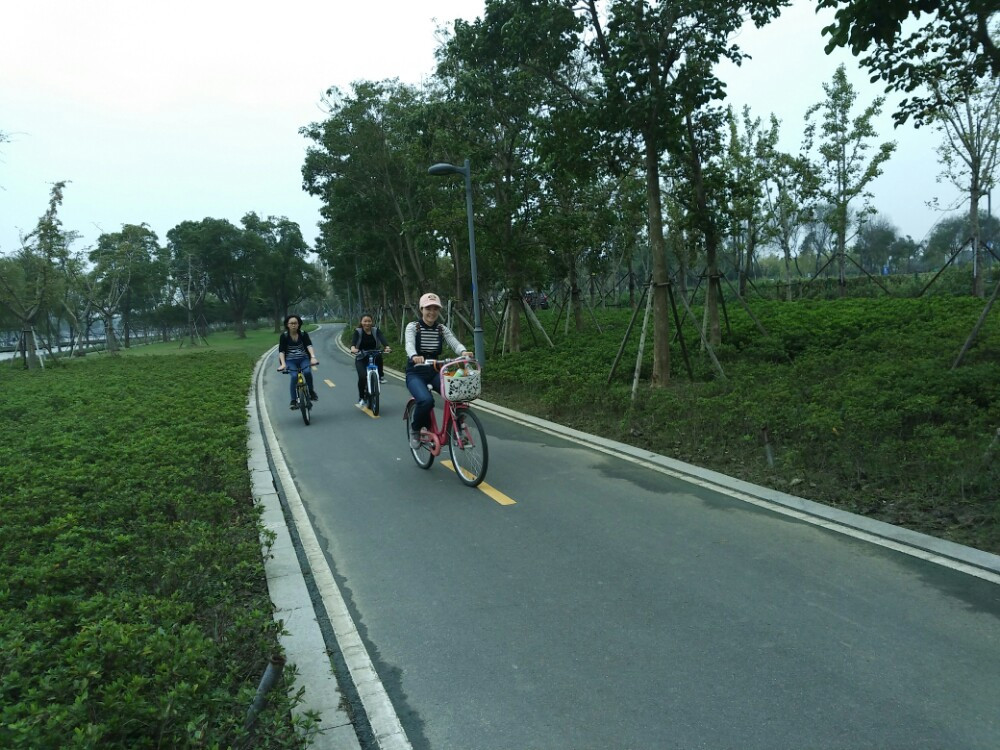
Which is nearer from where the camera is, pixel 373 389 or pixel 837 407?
pixel 837 407

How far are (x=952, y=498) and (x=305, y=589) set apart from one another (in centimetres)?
536

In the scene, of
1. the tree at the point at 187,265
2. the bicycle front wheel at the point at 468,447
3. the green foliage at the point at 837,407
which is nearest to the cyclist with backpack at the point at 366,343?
the green foliage at the point at 837,407

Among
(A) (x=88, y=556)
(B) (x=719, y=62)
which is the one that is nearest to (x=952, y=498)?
(A) (x=88, y=556)

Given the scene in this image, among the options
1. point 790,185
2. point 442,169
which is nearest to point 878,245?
point 790,185

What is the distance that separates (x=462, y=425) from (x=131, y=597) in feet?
12.6

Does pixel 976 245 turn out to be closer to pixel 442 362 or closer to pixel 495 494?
pixel 442 362

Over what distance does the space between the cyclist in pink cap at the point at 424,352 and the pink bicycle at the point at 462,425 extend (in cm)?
14

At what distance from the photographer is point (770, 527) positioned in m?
5.62

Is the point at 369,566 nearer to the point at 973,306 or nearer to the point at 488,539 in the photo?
the point at 488,539

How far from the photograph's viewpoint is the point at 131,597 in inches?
168

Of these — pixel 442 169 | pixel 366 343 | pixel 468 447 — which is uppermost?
pixel 442 169

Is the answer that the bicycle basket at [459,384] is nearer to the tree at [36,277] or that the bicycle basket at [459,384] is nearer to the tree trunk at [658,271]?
the tree trunk at [658,271]

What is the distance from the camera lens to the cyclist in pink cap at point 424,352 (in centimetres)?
782

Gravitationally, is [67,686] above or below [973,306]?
below
